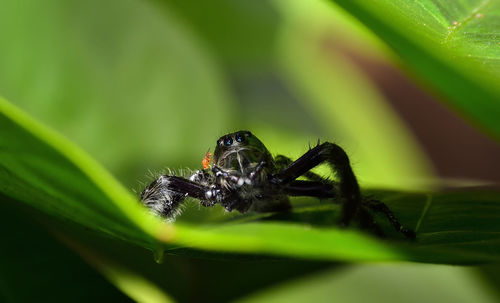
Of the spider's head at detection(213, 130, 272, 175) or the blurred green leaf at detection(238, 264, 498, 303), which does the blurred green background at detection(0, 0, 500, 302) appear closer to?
the blurred green leaf at detection(238, 264, 498, 303)

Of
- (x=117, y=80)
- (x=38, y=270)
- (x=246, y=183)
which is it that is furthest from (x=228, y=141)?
(x=117, y=80)

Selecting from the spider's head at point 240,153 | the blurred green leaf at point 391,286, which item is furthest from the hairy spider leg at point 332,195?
the blurred green leaf at point 391,286

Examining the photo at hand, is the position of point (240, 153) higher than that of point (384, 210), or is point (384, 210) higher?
point (240, 153)

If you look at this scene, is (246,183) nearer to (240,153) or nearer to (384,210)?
(240,153)

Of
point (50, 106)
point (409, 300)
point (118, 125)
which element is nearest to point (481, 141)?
point (409, 300)

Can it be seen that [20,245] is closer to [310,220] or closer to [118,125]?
[310,220]

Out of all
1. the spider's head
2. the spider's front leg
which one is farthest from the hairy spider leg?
the spider's front leg
